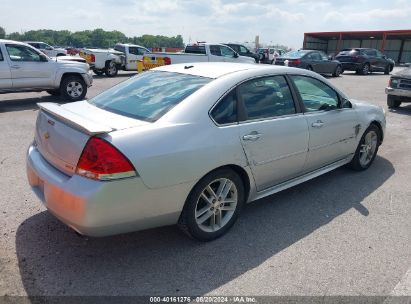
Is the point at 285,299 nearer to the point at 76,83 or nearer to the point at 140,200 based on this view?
the point at 140,200

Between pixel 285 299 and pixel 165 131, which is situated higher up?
pixel 165 131

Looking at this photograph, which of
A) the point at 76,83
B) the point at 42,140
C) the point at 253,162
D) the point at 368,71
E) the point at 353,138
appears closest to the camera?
the point at 42,140

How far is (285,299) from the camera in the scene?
268cm

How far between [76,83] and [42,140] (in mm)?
8295

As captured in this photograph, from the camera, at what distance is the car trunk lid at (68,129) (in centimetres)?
277

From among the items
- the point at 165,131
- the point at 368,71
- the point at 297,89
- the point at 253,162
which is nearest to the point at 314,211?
the point at 253,162

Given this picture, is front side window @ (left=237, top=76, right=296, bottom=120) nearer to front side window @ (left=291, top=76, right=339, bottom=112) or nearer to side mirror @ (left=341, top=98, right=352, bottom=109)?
front side window @ (left=291, top=76, right=339, bottom=112)

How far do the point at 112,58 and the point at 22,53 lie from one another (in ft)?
29.2

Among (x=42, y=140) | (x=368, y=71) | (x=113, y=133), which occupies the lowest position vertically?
(x=368, y=71)

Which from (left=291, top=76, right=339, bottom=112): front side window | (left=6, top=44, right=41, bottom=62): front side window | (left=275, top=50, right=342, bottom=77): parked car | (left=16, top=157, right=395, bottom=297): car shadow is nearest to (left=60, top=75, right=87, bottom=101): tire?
(left=6, top=44, right=41, bottom=62): front side window

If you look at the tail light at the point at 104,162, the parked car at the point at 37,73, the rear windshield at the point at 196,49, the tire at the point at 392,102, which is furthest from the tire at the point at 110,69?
the tail light at the point at 104,162

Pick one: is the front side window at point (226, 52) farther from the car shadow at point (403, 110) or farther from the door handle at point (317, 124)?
the door handle at point (317, 124)

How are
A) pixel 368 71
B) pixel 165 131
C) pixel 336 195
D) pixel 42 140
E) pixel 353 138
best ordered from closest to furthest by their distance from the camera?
1. pixel 165 131
2. pixel 42 140
3. pixel 336 195
4. pixel 353 138
5. pixel 368 71

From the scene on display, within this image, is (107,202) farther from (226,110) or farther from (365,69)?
(365,69)
